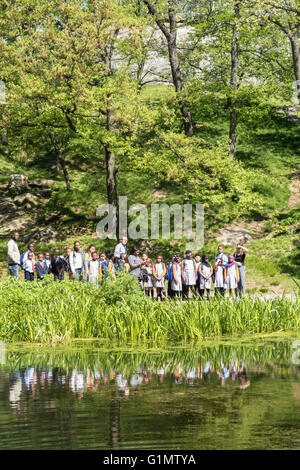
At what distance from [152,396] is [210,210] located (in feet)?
84.1

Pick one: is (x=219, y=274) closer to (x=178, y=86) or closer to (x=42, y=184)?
(x=178, y=86)

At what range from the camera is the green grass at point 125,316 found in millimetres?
12898

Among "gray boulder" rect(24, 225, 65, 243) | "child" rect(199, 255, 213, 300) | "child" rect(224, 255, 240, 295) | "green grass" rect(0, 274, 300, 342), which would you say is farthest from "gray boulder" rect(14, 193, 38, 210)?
"green grass" rect(0, 274, 300, 342)

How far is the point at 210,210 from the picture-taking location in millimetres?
33312

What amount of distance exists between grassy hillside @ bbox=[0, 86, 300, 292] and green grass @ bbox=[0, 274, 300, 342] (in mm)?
9183

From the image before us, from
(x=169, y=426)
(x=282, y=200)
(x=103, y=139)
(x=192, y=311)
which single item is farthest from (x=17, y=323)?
(x=282, y=200)

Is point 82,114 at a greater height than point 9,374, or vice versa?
point 82,114

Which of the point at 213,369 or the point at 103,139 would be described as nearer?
the point at 213,369

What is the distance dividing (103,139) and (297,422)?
22.8 metres

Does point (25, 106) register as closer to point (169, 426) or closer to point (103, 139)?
point (103, 139)

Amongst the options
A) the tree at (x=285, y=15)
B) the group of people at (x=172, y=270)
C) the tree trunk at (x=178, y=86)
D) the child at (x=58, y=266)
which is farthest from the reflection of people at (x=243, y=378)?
the tree trunk at (x=178, y=86)

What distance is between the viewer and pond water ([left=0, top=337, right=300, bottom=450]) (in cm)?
617
